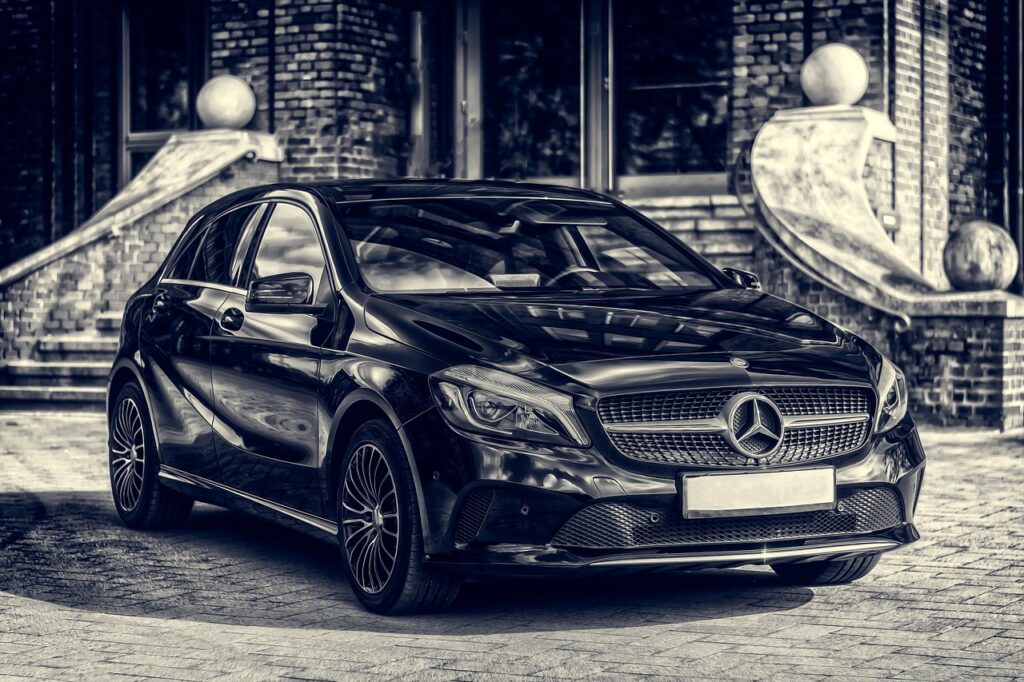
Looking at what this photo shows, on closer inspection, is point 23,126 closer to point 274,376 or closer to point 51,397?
point 51,397

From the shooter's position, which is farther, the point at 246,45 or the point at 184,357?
the point at 246,45

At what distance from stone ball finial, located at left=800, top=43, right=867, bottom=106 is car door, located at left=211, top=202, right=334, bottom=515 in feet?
25.9

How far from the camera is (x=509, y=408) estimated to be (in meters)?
5.65

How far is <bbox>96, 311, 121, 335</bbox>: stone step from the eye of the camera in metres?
15.4

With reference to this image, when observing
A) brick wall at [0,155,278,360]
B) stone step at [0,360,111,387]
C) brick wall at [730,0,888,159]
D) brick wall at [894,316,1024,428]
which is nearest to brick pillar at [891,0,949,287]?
brick wall at [730,0,888,159]

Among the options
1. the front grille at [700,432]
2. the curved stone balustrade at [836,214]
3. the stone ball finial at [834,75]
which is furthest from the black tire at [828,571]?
the stone ball finial at [834,75]

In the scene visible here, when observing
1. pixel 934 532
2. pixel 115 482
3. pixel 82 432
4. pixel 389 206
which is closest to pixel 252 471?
pixel 389 206

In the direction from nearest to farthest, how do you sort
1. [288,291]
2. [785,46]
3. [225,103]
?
1. [288,291]
2. [785,46]
3. [225,103]

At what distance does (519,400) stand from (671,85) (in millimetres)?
12260

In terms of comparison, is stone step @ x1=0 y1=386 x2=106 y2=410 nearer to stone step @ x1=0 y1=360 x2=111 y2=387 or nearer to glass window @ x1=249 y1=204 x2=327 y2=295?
stone step @ x1=0 y1=360 x2=111 y2=387

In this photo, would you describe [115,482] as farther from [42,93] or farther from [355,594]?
[42,93]

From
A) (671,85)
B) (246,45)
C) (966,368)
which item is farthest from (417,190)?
(246,45)

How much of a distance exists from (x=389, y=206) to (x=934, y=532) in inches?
114

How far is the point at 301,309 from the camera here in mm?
6734
